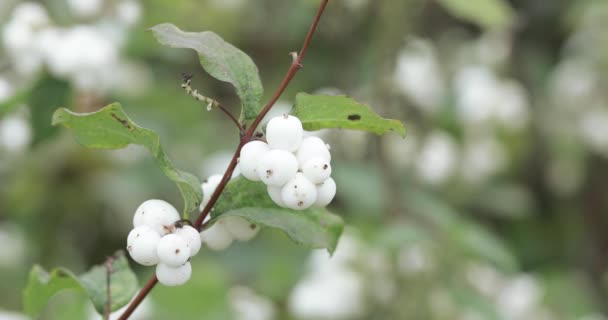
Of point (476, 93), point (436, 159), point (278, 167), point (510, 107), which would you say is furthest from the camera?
point (510, 107)

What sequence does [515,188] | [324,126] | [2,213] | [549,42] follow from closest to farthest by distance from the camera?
[324,126] < [2,213] < [515,188] < [549,42]

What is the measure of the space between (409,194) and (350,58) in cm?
39

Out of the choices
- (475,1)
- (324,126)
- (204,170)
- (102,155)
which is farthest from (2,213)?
(324,126)

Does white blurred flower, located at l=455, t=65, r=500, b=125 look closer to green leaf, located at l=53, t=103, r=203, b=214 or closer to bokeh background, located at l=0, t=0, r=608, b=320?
bokeh background, located at l=0, t=0, r=608, b=320

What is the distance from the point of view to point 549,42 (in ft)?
9.77

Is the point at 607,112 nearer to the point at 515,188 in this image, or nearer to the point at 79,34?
the point at 515,188

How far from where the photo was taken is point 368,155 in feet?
6.82

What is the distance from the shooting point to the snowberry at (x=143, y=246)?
68cm

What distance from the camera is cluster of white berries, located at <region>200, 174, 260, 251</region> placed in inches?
30.4

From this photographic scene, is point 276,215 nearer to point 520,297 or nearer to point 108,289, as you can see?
point 108,289

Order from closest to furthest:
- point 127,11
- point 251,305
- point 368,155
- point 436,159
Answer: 1. point 127,11
2. point 251,305
3. point 368,155
4. point 436,159

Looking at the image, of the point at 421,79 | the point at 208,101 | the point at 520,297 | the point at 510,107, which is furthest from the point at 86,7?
the point at 510,107

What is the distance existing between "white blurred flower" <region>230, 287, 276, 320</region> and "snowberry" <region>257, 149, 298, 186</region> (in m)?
1.10

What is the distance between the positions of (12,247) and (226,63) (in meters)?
1.73
